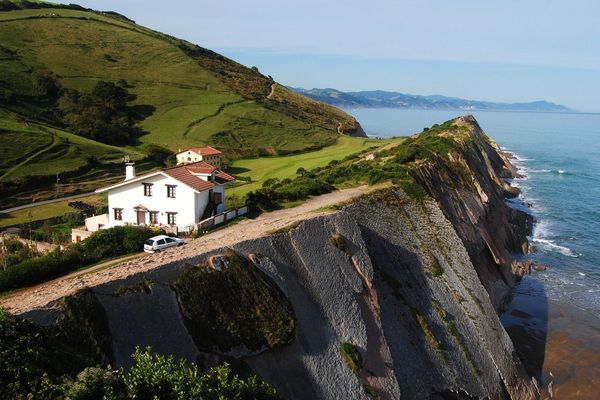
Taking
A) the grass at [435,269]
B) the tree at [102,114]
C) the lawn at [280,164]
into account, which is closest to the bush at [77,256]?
the grass at [435,269]

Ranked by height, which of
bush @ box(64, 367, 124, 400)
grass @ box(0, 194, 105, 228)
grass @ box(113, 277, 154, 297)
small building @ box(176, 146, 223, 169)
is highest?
bush @ box(64, 367, 124, 400)

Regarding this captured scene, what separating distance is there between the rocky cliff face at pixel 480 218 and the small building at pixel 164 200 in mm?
22136

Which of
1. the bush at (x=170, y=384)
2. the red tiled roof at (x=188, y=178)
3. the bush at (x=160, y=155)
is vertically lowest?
the bush at (x=160, y=155)

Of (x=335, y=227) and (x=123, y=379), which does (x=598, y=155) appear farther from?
(x=123, y=379)

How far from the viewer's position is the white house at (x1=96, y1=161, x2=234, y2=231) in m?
34.8

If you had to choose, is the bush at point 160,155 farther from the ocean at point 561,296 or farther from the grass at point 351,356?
the grass at point 351,356

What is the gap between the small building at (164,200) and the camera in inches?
1372

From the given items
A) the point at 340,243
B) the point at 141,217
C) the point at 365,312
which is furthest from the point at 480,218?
the point at 141,217

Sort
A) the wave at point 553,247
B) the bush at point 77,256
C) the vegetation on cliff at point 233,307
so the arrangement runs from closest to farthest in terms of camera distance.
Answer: the vegetation on cliff at point 233,307 → the bush at point 77,256 → the wave at point 553,247

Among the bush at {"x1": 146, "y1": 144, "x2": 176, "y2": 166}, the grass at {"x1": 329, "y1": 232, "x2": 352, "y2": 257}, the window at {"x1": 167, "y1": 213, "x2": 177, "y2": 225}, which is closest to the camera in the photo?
the grass at {"x1": 329, "y1": 232, "x2": 352, "y2": 257}

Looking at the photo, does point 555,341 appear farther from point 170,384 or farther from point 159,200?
point 170,384

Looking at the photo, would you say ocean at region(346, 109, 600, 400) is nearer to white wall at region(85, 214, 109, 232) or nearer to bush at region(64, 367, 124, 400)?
bush at region(64, 367, 124, 400)

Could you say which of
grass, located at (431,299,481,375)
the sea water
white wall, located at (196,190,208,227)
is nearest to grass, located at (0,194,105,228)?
white wall, located at (196,190,208,227)

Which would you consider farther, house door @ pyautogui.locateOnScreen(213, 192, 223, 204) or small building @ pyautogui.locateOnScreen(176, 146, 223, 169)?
small building @ pyautogui.locateOnScreen(176, 146, 223, 169)
